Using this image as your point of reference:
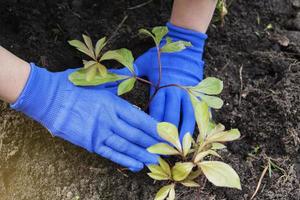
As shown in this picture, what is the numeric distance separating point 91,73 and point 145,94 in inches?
13.5

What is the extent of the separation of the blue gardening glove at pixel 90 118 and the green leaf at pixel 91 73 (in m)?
0.11

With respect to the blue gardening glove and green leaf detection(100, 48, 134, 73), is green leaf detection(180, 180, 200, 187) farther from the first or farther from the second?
green leaf detection(100, 48, 134, 73)

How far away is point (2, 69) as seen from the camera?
4.80 feet

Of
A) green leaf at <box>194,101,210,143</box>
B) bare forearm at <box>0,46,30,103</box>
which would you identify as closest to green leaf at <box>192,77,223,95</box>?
green leaf at <box>194,101,210,143</box>

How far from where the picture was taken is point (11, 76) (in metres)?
1.47

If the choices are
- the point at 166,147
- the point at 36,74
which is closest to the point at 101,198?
the point at 166,147

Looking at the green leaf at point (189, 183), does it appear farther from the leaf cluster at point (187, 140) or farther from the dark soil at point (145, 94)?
the dark soil at point (145, 94)

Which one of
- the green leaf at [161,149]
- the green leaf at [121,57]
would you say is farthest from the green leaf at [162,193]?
the green leaf at [121,57]

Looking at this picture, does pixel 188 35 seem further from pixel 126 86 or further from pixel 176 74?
pixel 126 86

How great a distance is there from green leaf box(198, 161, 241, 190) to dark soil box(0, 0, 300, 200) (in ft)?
0.88

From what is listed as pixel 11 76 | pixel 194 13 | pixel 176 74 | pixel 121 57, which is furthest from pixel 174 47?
pixel 11 76

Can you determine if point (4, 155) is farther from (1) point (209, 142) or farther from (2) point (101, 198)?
(1) point (209, 142)

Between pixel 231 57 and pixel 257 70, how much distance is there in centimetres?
13

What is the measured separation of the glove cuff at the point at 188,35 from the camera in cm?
184
